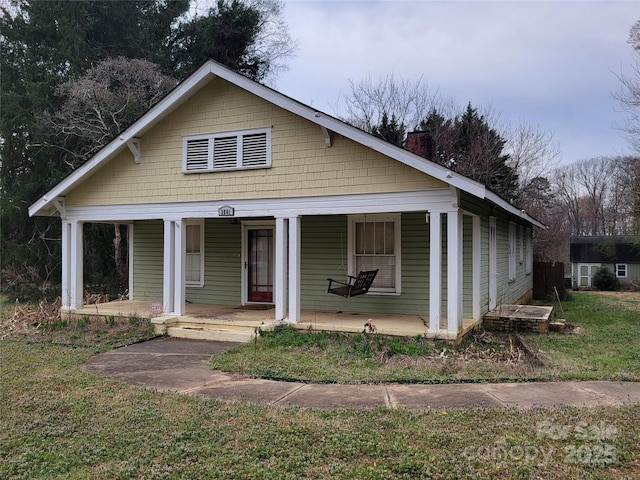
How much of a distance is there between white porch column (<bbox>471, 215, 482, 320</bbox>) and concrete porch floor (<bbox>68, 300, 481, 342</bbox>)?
11.6 inches

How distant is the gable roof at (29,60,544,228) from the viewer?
7.71m

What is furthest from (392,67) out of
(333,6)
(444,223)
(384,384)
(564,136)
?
(384,384)

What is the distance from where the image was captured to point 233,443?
3.99 m

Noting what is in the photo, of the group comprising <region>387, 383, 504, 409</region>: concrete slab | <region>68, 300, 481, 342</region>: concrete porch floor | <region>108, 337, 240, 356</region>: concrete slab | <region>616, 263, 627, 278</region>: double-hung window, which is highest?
<region>616, 263, 627, 278</region>: double-hung window

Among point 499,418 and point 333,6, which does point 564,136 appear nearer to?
point 333,6

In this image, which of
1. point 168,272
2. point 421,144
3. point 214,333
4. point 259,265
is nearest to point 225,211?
point 168,272

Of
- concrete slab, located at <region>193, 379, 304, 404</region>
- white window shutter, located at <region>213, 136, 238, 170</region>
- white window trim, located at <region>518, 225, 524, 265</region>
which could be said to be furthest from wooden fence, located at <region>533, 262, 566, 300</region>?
concrete slab, located at <region>193, 379, 304, 404</region>

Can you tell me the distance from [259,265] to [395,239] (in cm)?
360

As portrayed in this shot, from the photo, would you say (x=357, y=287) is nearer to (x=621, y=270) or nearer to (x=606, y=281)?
(x=606, y=281)

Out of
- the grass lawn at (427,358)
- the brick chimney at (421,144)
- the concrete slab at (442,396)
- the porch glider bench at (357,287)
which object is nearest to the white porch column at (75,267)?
the grass lawn at (427,358)

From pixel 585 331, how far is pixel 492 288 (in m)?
2.01

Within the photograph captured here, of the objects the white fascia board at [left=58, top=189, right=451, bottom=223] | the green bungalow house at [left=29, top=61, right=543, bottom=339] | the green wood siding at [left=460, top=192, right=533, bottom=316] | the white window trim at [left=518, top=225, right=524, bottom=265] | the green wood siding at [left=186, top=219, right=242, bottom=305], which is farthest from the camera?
the white window trim at [left=518, top=225, right=524, bottom=265]

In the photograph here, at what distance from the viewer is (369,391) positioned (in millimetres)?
5523

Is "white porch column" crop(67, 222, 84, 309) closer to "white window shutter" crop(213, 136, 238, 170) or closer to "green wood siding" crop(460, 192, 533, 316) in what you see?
"white window shutter" crop(213, 136, 238, 170)
